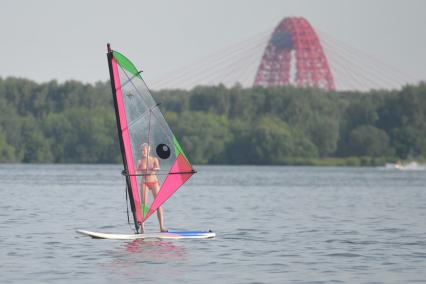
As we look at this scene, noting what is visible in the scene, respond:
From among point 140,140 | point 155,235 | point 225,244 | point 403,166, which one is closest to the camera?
point 140,140

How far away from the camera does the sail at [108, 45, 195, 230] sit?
1072 inches

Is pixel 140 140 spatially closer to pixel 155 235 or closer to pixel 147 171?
pixel 147 171

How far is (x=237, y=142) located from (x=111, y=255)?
375 ft

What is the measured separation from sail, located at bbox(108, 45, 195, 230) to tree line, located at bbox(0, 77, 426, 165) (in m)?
105

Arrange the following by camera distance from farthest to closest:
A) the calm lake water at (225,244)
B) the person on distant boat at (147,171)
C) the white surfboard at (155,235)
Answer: the white surfboard at (155,235)
the person on distant boat at (147,171)
the calm lake water at (225,244)

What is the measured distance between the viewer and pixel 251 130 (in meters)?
140

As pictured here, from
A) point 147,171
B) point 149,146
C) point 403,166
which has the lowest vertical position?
point 403,166

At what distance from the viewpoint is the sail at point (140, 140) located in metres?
27.2

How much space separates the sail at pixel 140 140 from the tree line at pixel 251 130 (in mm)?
105348

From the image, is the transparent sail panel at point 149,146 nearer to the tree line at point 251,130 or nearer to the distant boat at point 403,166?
the distant boat at point 403,166

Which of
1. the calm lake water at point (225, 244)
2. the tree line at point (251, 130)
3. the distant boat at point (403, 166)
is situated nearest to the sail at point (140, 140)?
the calm lake water at point (225, 244)

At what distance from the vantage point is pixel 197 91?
491ft

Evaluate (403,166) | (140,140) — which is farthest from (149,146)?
(403,166)

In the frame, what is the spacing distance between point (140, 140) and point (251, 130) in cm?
11236
